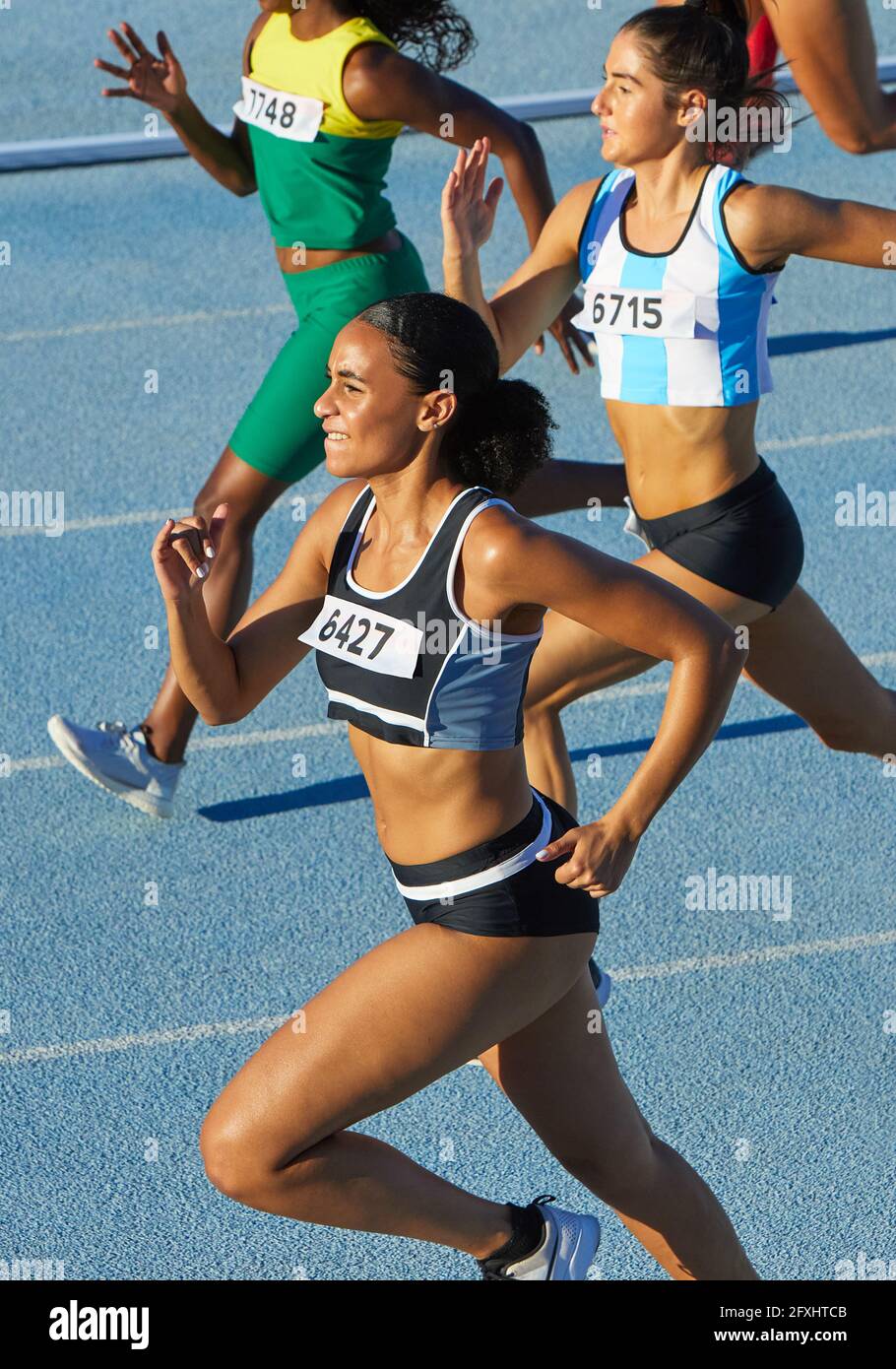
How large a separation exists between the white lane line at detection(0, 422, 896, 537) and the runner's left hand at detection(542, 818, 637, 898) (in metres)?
4.61

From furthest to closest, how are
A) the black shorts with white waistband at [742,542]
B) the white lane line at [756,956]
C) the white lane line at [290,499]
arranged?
the white lane line at [290,499] < the white lane line at [756,956] < the black shorts with white waistband at [742,542]

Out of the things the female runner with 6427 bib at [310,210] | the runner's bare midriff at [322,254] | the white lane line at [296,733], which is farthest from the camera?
the white lane line at [296,733]

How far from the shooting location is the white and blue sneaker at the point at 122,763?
17.4ft

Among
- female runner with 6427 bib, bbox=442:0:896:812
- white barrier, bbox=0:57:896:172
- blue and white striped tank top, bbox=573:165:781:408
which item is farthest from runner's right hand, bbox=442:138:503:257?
white barrier, bbox=0:57:896:172

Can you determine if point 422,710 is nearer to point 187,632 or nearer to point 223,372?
point 187,632

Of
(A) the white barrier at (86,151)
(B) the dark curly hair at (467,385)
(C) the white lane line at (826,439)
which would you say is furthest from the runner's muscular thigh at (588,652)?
(A) the white barrier at (86,151)

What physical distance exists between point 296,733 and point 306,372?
134 centimetres

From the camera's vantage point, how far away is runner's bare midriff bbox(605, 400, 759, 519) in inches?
168

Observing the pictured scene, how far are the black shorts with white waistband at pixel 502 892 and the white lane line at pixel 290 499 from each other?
4.44m

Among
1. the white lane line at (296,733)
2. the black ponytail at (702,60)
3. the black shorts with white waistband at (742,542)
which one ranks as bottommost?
the white lane line at (296,733)

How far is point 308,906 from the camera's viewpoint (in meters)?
4.96

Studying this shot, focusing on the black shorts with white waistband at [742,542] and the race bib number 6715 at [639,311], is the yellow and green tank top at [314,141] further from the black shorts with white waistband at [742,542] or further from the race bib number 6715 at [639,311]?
the black shorts with white waistband at [742,542]

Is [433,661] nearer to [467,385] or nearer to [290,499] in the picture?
[467,385]
